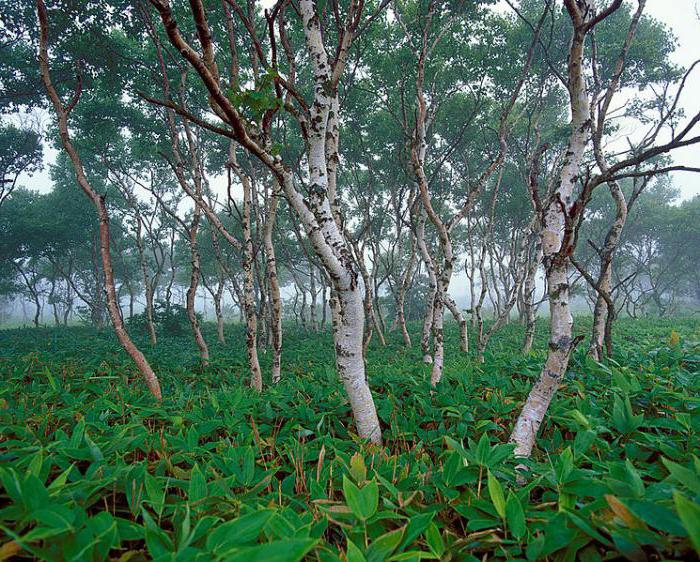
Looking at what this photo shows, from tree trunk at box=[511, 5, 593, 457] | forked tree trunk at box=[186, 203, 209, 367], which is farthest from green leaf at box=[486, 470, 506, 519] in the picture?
forked tree trunk at box=[186, 203, 209, 367]

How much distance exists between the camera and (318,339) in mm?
16828

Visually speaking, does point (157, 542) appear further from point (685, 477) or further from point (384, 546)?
point (685, 477)

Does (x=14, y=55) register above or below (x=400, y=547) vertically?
above

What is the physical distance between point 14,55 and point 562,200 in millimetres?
15424

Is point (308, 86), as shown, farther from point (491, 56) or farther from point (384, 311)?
point (384, 311)

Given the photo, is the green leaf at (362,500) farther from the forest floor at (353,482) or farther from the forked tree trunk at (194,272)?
the forked tree trunk at (194,272)

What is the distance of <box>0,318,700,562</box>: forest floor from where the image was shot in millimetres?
1120

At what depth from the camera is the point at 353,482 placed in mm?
1881

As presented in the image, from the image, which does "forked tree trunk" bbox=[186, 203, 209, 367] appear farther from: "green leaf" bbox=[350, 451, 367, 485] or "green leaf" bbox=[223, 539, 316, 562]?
"green leaf" bbox=[223, 539, 316, 562]

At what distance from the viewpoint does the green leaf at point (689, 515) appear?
87 cm

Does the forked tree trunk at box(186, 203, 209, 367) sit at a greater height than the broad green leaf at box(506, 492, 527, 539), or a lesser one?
greater

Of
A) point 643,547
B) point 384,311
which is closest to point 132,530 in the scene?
point 643,547

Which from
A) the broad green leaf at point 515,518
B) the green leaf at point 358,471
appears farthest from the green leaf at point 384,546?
the green leaf at point 358,471

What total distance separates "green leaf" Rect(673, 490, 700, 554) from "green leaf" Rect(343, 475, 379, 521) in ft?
3.16
